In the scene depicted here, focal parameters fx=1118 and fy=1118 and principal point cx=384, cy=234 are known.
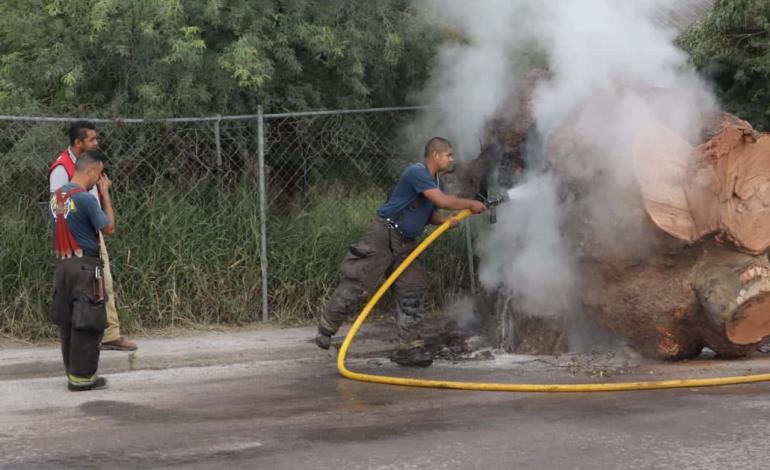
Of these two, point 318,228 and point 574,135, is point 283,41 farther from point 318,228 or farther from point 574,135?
point 574,135

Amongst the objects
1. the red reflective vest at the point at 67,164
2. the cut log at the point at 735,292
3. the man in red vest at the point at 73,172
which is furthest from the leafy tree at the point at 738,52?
the red reflective vest at the point at 67,164

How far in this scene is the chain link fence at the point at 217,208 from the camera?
9195 millimetres

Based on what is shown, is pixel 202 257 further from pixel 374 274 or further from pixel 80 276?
pixel 80 276

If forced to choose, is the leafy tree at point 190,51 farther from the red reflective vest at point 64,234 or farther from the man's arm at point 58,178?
the red reflective vest at point 64,234

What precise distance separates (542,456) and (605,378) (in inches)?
82.5

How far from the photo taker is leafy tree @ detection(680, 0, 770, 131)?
9562 mm

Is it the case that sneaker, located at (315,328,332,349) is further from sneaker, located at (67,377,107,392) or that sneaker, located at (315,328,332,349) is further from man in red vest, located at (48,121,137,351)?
sneaker, located at (67,377,107,392)

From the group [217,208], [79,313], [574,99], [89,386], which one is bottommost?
[89,386]

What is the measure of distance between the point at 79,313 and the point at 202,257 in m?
2.11

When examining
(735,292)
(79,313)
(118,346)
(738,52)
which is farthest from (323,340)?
(738,52)

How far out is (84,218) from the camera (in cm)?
756

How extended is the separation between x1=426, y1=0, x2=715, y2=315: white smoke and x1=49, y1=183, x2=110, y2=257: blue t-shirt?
3162mm

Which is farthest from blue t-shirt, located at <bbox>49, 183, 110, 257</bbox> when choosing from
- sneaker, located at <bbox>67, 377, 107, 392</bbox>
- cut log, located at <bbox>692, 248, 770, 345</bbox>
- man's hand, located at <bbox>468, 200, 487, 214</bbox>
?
cut log, located at <bbox>692, 248, 770, 345</bbox>

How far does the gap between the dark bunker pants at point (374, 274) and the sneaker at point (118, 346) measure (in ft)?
4.88
